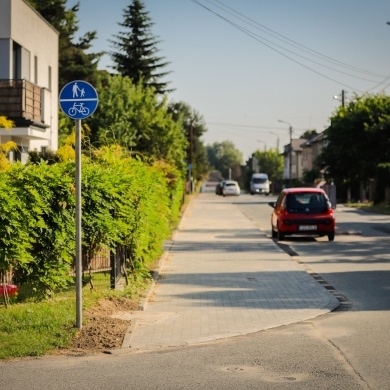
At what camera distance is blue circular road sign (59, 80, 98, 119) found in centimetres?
1105

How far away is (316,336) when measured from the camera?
10688mm

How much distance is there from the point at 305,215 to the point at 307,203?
575 millimetres

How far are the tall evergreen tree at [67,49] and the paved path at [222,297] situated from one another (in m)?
44.8

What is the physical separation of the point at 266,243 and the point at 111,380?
1896cm

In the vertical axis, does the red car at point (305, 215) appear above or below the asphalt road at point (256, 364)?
above

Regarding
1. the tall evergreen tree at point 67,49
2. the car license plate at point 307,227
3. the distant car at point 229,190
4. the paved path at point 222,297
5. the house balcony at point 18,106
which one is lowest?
the paved path at point 222,297

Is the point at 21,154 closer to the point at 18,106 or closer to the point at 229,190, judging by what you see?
Answer: the point at 18,106

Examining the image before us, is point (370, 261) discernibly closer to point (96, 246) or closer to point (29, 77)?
point (96, 246)

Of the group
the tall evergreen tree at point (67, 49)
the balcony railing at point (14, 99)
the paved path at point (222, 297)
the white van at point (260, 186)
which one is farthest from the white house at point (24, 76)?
the white van at point (260, 186)

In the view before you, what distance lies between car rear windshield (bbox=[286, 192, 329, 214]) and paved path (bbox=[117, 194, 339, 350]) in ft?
12.8

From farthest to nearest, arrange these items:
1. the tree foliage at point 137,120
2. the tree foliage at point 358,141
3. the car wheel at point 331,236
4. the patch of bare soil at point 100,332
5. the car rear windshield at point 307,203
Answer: the tree foliage at point 358,141
the tree foliage at point 137,120
the car rear windshield at point 307,203
the car wheel at point 331,236
the patch of bare soil at point 100,332

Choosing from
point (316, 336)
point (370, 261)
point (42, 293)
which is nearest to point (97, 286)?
point (42, 293)

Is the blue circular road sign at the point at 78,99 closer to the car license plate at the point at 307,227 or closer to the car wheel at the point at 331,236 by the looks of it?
the car license plate at the point at 307,227

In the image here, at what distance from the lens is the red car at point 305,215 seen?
2770 cm
